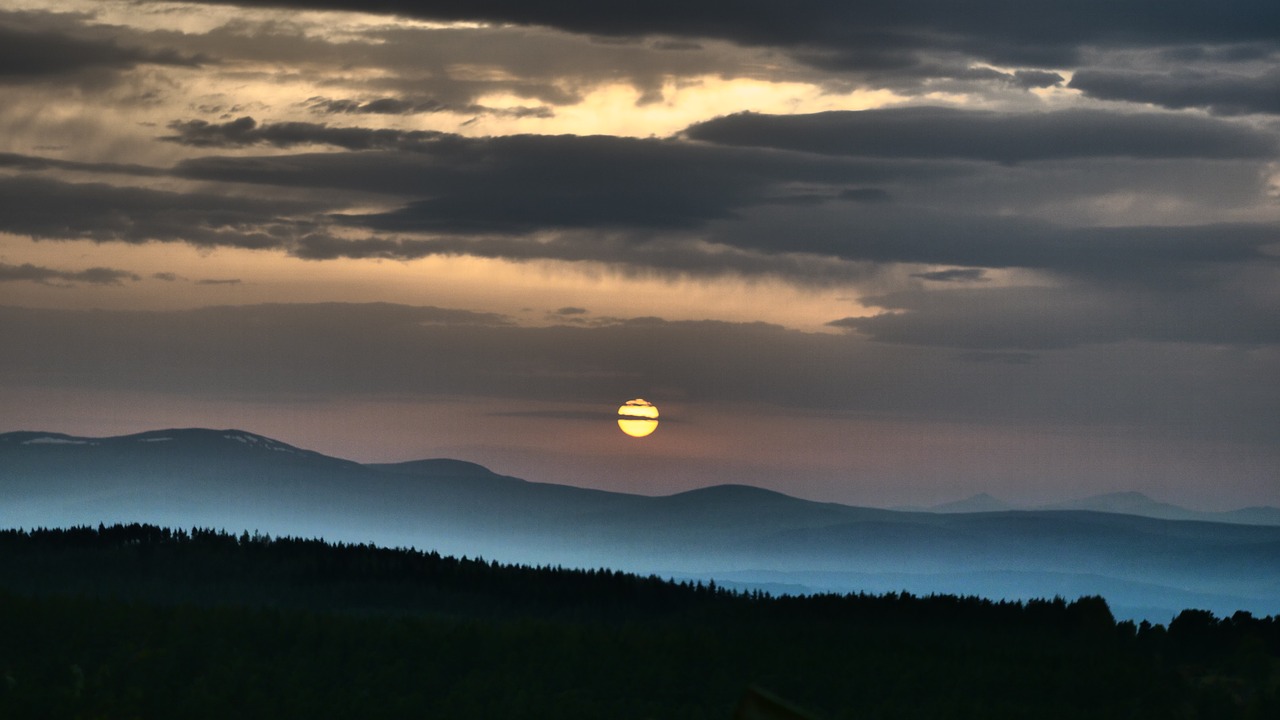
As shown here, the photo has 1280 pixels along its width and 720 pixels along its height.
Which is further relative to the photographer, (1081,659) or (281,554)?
(281,554)

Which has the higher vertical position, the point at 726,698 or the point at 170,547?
the point at 170,547

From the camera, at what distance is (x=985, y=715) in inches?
1004

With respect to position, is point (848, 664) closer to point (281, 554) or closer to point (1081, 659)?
point (1081, 659)

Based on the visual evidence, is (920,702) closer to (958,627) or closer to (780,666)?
(780,666)

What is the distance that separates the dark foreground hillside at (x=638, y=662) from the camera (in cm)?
2547

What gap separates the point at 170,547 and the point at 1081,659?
1153 inches

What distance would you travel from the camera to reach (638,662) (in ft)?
93.2

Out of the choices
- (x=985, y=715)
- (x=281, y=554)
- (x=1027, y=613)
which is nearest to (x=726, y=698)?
(x=985, y=715)

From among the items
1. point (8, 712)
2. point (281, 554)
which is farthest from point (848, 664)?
point (281, 554)

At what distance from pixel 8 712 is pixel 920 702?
15538 millimetres

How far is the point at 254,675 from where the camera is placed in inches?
1032

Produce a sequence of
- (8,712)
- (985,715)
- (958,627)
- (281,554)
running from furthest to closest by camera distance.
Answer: (281,554) < (958,627) < (985,715) < (8,712)

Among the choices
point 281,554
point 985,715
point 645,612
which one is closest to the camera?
point 985,715

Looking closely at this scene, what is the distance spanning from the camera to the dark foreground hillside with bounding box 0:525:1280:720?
25469 mm
